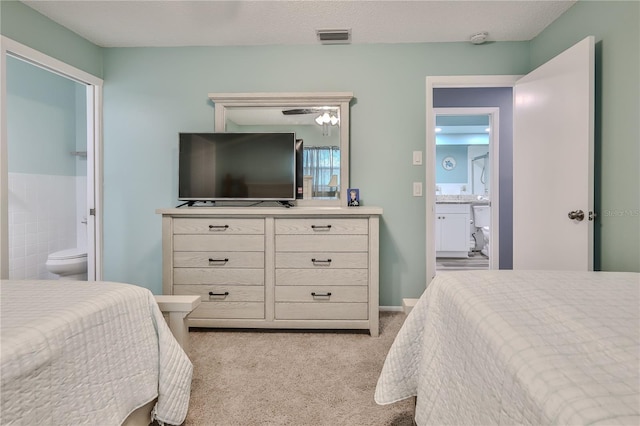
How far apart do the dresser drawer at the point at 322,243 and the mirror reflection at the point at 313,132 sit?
1.91 ft

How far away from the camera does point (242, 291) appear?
2.41 m

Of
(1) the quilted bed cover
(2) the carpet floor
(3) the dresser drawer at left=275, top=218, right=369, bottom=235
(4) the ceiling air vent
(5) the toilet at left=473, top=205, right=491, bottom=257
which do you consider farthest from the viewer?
(5) the toilet at left=473, top=205, right=491, bottom=257

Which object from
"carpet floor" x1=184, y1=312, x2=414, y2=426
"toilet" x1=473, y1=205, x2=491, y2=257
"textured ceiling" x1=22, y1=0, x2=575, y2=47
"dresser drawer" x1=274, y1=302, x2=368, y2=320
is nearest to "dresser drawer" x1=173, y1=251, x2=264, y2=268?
"dresser drawer" x1=274, y1=302, x2=368, y2=320

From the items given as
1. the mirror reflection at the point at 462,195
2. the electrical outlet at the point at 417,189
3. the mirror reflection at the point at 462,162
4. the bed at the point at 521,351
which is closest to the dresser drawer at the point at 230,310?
the bed at the point at 521,351

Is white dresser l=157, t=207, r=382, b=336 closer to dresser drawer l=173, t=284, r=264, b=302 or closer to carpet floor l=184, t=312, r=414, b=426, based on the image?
dresser drawer l=173, t=284, r=264, b=302

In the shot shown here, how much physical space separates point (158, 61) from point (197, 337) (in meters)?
2.33

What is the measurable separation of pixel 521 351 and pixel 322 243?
1.76 m

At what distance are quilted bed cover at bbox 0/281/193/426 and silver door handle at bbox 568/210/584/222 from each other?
2.29m

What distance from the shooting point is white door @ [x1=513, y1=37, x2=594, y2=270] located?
6.52 ft

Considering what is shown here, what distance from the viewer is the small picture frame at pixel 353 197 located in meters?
2.75

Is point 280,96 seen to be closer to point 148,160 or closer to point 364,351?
point 148,160

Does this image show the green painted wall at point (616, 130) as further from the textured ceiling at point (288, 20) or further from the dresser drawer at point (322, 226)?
the dresser drawer at point (322, 226)

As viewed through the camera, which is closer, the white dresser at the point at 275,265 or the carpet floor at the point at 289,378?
the carpet floor at the point at 289,378

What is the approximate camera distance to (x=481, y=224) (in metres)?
5.59
